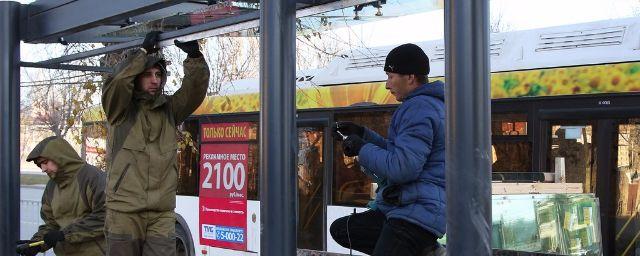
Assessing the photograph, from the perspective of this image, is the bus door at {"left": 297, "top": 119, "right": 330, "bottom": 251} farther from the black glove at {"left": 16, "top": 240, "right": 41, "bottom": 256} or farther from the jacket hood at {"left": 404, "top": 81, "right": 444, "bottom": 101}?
the jacket hood at {"left": 404, "top": 81, "right": 444, "bottom": 101}

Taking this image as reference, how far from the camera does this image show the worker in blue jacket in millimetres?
3156

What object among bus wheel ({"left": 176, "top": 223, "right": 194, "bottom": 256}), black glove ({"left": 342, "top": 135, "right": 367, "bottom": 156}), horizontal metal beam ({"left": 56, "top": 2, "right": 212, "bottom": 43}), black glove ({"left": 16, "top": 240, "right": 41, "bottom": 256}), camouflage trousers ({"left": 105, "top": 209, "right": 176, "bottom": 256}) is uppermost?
horizontal metal beam ({"left": 56, "top": 2, "right": 212, "bottom": 43})

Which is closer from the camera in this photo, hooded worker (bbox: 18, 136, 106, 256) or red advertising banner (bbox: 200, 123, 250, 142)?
hooded worker (bbox: 18, 136, 106, 256)

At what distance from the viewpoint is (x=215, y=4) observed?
4062 mm

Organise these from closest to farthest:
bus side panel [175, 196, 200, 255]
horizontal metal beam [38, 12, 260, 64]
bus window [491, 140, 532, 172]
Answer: horizontal metal beam [38, 12, 260, 64]
bus window [491, 140, 532, 172]
bus side panel [175, 196, 200, 255]

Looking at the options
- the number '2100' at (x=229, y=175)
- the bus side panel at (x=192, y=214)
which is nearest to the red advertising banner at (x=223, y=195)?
the number '2100' at (x=229, y=175)

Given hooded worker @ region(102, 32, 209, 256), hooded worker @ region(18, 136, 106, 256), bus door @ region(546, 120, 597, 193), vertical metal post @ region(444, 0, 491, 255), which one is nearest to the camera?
vertical metal post @ region(444, 0, 491, 255)

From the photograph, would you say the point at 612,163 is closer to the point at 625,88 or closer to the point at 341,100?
the point at 625,88

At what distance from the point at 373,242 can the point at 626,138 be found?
505cm

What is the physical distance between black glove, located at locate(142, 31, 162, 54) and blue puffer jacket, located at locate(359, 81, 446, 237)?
4.78 ft

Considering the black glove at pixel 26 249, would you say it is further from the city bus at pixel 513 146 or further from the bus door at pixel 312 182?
the bus door at pixel 312 182

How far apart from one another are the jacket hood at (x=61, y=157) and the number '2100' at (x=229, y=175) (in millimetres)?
5393

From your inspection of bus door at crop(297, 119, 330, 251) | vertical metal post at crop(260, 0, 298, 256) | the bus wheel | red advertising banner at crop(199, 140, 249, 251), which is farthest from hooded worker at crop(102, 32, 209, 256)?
the bus wheel

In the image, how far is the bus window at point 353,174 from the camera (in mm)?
9460
